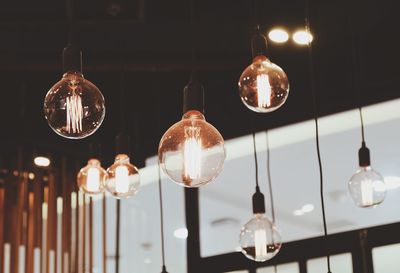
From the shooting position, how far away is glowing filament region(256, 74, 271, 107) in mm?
2736

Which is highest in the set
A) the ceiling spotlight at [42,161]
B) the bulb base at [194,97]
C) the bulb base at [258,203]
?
the ceiling spotlight at [42,161]

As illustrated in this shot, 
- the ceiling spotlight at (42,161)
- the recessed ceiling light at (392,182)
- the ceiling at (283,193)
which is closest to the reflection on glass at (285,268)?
the ceiling at (283,193)

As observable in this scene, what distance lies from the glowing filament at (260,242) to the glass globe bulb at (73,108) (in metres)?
1.09

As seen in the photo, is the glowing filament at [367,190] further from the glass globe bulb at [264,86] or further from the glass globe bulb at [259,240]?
the glass globe bulb at [264,86]

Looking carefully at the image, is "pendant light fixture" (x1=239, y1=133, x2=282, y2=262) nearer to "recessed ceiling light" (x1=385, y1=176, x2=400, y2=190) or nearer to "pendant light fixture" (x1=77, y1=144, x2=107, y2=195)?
"pendant light fixture" (x1=77, y1=144, x2=107, y2=195)

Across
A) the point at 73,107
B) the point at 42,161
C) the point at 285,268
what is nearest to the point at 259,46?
the point at 73,107

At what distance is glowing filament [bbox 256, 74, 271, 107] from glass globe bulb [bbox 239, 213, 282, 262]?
0.78 metres

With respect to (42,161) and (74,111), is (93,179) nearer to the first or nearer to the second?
(42,161)

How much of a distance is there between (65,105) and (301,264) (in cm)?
264

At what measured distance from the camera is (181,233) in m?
5.74

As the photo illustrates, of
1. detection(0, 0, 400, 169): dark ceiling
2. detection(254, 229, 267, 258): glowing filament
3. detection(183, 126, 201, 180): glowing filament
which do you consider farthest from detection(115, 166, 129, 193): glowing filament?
detection(183, 126, 201, 180): glowing filament

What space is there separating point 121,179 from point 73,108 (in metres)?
1.61

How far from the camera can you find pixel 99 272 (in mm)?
6039

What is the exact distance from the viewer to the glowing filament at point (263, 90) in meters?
2.74
